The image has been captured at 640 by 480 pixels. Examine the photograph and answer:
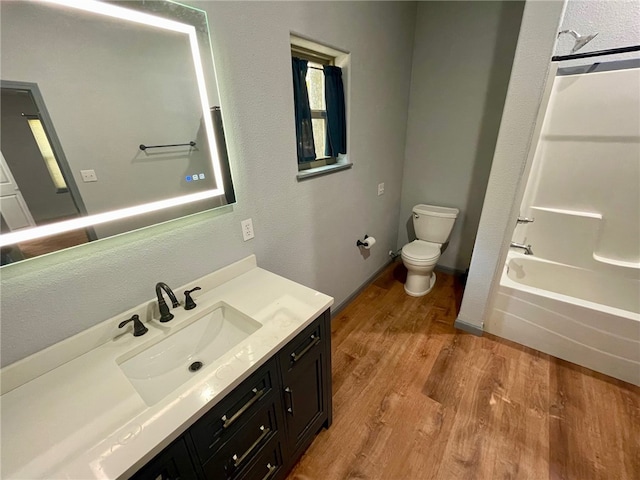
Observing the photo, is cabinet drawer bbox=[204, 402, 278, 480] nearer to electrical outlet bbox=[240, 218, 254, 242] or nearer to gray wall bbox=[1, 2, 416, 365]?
gray wall bbox=[1, 2, 416, 365]

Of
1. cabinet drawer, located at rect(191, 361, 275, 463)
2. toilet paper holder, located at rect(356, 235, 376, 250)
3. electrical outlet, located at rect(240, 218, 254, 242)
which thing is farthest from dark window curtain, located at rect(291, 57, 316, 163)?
cabinet drawer, located at rect(191, 361, 275, 463)

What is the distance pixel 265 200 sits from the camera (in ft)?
4.54

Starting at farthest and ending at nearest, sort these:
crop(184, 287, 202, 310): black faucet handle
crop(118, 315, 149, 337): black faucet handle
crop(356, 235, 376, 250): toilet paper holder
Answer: crop(356, 235, 376, 250): toilet paper holder
crop(184, 287, 202, 310): black faucet handle
crop(118, 315, 149, 337): black faucet handle

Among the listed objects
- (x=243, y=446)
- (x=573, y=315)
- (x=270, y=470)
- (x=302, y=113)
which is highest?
(x=302, y=113)

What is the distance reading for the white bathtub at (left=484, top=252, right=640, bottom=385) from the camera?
153 centimetres

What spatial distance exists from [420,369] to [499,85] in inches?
88.5

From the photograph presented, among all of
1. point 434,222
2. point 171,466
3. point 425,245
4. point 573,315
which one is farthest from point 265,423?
point 434,222

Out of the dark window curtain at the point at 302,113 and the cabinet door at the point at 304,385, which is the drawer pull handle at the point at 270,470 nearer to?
the cabinet door at the point at 304,385

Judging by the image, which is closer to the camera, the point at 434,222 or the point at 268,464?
the point at 268,464

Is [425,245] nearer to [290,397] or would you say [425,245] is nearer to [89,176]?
[290,397]

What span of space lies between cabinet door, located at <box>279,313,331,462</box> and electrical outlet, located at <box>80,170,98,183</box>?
33.7 inches

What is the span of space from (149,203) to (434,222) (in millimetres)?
2251

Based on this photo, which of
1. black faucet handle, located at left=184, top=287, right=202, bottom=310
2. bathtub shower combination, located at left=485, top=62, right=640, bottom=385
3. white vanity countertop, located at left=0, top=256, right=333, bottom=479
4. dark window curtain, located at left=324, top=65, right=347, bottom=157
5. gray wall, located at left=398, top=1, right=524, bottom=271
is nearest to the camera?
white vanity countertop, located at left=0, top=256, right=333, bottom=479

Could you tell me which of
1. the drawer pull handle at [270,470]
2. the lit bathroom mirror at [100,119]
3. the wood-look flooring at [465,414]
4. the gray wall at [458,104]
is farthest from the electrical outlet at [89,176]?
the gray wall at [458,104]
